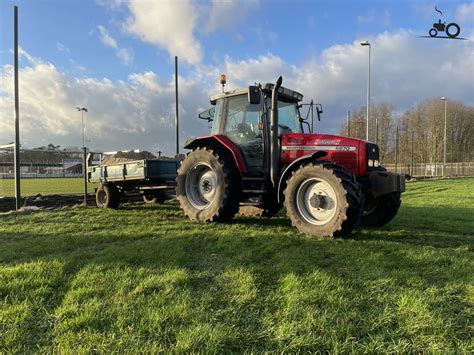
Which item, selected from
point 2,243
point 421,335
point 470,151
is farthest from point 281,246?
point 470,151

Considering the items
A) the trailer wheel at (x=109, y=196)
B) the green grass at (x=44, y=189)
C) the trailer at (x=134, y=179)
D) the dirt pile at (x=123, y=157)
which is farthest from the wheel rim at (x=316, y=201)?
the green grass at (x=44, y=189)

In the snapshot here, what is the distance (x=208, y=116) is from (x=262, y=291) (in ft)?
18.9

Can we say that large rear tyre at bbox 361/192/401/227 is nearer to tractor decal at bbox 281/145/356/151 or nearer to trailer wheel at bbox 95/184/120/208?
tractor decal at bbox 281/145/356/151

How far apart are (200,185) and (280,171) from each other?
1888mm

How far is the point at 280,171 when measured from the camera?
6.83m

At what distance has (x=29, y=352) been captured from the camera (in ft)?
8.32

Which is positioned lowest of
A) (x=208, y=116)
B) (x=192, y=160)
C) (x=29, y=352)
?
(x=29, y=352)

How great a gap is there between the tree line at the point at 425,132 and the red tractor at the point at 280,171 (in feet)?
155

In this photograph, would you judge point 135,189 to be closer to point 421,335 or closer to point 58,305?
point 58,305

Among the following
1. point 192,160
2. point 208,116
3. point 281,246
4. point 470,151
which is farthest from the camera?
point 470,151

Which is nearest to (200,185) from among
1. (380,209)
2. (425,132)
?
(380,209)

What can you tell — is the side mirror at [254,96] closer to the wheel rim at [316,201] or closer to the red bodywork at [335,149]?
the red bodywork at [335,149]

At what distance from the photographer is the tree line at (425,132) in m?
53.7

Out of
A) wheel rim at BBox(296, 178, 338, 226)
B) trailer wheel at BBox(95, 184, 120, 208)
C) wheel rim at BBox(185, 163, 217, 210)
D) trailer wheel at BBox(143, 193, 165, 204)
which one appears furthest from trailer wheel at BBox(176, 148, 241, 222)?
trailer wheel at BBox(143, 193, 165, 204)
